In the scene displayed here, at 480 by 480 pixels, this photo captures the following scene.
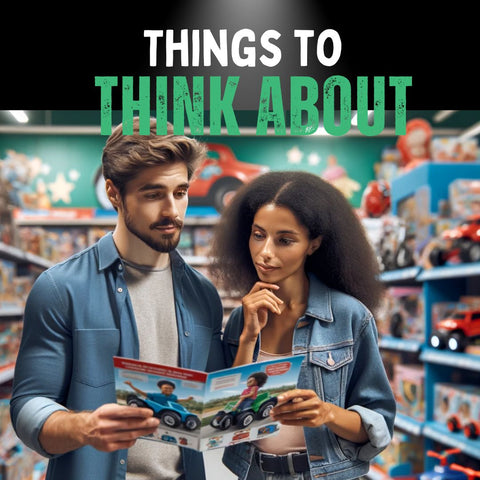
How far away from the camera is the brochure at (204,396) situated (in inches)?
59.9

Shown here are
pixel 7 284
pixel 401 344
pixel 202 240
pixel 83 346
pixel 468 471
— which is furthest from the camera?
pixel 401 344

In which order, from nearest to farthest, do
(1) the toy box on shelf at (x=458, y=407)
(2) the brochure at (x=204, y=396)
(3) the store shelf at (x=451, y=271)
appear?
(2) the brochure at (x=204, y=396) < (3) the store shelf at (x=451, y=271) < (1) the toy box on shelf at (x=458, y=407)

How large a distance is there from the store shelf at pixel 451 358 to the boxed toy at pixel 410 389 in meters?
0.20

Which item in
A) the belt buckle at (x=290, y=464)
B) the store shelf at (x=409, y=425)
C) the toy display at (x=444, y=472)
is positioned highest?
the belt buckle at (x=290, y=464)

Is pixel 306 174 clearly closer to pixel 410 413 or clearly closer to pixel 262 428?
pixel 262 428

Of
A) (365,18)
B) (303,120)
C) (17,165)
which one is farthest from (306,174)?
(17,165)

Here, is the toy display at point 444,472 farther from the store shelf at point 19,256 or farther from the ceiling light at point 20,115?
the ceiling light at point 20,115

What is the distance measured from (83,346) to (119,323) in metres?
0.12

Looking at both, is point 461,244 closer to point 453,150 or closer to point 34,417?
point 453,150

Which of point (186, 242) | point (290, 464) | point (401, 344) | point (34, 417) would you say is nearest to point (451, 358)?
point (401, 344)

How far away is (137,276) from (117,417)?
0.44 meters

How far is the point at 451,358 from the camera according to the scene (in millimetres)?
3100

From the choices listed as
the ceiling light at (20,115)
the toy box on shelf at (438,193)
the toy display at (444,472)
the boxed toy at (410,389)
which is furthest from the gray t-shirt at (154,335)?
the boxed toy at (410,389)

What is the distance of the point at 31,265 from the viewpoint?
12.3ft
